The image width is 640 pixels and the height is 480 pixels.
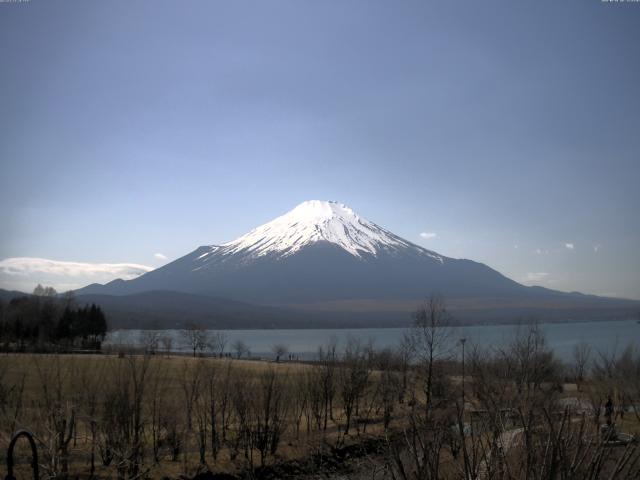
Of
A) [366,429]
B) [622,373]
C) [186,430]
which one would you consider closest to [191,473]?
[186,430]

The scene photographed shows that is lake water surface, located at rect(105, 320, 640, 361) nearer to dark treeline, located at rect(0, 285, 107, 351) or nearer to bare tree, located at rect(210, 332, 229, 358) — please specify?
bare tree, located at rect(210, 332, 229, 358)

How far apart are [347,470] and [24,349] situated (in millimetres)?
48149

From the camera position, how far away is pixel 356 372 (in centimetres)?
3262

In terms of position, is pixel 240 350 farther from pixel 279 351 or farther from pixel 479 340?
pixel 479 340

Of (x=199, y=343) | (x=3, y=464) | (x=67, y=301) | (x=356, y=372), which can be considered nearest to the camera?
(x=3, y=464)

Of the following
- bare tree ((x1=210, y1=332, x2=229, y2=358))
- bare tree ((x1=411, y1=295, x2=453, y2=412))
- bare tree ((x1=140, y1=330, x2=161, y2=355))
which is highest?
bare tree ((x1=411, y1=295, x2=453, y2=412))

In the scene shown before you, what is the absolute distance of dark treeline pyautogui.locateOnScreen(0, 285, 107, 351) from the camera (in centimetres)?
6469

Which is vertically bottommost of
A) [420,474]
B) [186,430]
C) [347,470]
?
[347,470]

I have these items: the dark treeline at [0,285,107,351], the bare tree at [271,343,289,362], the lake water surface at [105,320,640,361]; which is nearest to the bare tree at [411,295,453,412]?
the lake water surface at [105,320,640,361]

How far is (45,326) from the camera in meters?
72.3

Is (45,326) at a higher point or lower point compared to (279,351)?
higher

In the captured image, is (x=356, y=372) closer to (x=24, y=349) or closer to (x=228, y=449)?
(x=228, y=449)

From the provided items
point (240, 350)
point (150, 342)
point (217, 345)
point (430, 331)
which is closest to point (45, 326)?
point (150, 342)

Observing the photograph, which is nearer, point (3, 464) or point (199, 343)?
point (3, 464)
